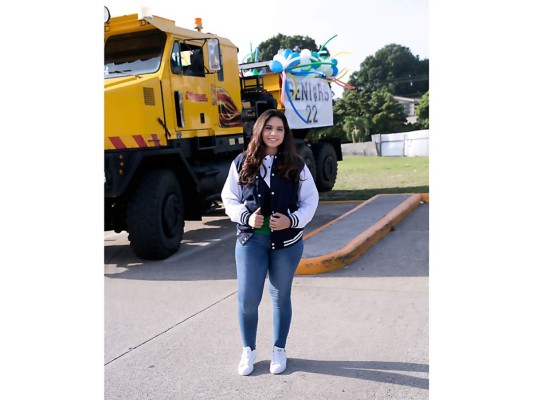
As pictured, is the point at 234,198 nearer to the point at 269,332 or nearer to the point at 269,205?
the point at 269,205

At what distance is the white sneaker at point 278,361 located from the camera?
128 inches

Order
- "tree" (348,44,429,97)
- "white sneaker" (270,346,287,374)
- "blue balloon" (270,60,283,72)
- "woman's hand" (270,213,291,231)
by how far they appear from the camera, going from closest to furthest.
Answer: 1. "woman's hand" (270,213,291,231)
2. "white sneaker" (270,346,287,374)
3. "blue balloon" (270,60,283,72)
4. "tree" (348,44,429,97)

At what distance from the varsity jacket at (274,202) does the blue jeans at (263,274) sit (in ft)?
0.16

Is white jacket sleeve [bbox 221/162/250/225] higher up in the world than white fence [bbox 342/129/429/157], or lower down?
lower down

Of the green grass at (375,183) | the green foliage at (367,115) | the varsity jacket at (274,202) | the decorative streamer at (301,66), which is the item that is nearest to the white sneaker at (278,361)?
the varsity jacket at (274,202)

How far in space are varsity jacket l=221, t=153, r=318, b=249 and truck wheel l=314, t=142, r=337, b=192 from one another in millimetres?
8703

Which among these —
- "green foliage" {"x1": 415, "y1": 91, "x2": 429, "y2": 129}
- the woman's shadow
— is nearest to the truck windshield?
the woman's shadow

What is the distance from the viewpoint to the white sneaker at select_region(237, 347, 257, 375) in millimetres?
3270

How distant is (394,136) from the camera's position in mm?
32094

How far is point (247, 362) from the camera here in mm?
3291

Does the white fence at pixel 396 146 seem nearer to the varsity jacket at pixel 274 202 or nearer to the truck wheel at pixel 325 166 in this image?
the truck wheel at pixel 325 166

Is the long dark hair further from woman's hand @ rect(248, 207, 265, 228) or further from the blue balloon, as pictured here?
the blue balloon

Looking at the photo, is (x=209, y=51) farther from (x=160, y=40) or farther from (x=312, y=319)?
(x=312, y=319)

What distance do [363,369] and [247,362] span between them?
0.70 meters
